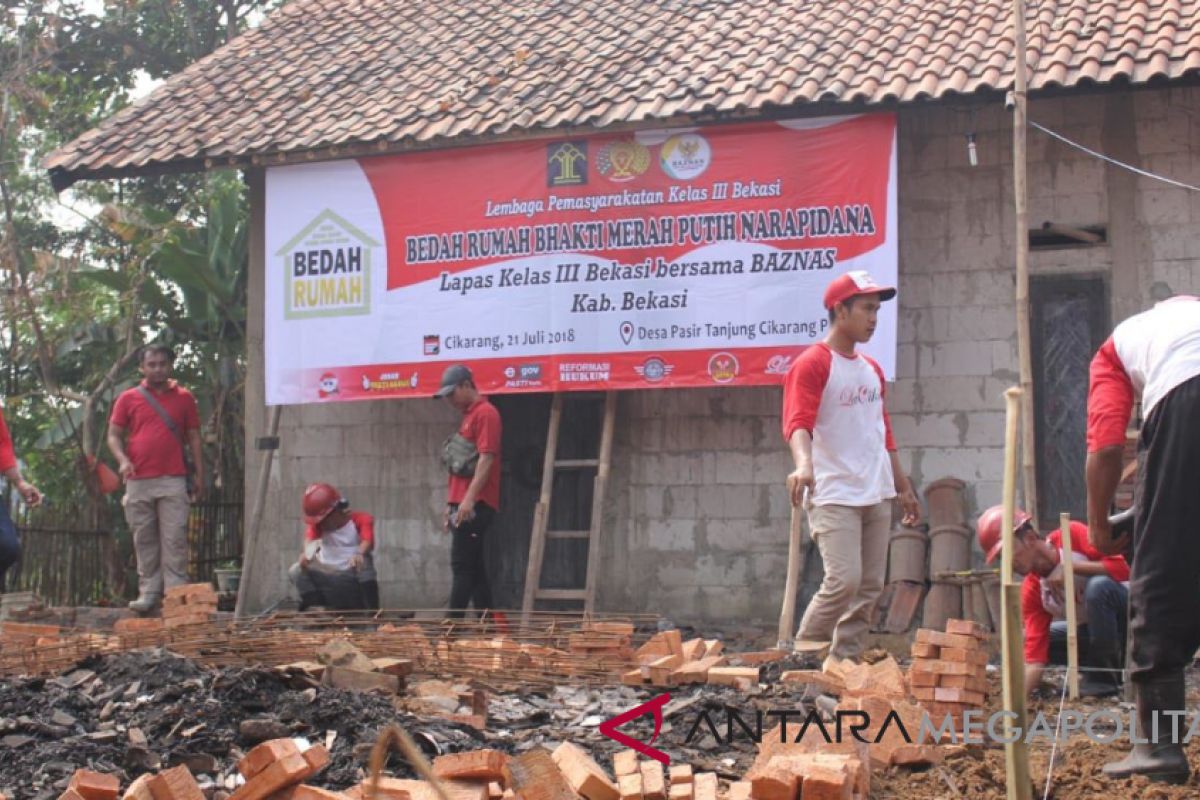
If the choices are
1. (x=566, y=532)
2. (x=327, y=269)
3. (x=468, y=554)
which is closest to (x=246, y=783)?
(x=468, y=554)

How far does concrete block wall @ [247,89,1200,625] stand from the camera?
1115cm

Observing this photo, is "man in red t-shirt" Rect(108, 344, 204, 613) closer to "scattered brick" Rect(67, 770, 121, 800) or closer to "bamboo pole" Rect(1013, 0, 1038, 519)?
"bamboo pole" Rect(1013, 0, 1038, 519)

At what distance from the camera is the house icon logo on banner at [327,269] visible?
12805 millimetres

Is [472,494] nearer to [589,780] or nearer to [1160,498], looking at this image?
[589,780]

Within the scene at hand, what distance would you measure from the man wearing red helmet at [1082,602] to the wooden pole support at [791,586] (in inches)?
110

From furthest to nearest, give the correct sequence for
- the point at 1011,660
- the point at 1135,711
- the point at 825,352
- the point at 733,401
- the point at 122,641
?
the point at 733,401 < the point at 122,641 < the point at 825,352 < the point at 1135,711 < the point at 1011,660

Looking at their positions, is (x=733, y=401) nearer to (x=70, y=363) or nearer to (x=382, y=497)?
(x=382, y=497)

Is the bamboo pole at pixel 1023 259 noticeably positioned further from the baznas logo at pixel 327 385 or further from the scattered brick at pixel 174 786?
the scattered brick at pixel 174 786

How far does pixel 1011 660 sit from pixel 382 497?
36.5 feet

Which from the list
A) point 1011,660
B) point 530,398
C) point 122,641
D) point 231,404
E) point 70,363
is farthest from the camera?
point 70,363

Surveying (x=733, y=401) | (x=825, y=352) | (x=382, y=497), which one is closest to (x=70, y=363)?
(x=382, y=497)

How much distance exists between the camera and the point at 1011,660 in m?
2.62

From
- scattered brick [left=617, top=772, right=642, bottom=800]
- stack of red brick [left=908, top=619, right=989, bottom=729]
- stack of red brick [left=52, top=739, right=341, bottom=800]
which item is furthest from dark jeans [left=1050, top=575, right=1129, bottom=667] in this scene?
stack of red brick [left=52, top=739, right=341, bottom=800]

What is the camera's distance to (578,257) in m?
12.1
